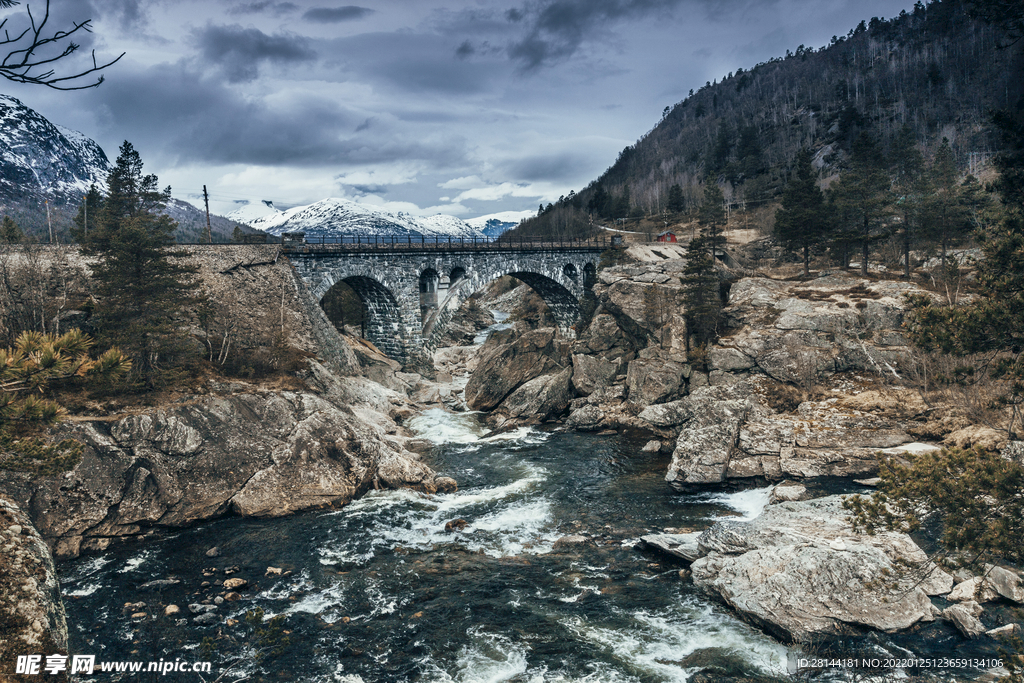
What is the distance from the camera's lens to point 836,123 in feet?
454

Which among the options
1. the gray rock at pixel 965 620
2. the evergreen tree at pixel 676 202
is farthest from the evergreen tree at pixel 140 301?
the evergreen tree at pixel 676 202

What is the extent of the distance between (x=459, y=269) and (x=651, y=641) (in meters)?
42.3

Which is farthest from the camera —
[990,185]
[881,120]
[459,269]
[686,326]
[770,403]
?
[881,120]

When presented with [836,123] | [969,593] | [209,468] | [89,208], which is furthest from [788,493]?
[836,123]

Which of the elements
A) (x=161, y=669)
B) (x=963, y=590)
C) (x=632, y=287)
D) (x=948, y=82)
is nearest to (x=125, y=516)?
(x=161, y=669)

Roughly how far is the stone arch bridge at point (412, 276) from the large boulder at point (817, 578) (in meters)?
36.8

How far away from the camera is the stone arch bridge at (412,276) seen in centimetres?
4544

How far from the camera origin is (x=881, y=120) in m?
132

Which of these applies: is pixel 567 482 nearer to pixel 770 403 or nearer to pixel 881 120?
pixel 770 403

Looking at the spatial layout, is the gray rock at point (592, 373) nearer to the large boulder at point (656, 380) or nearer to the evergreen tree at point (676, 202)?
the large boulder at point (656, 380)

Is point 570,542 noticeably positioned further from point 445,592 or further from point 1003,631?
point 1003,631

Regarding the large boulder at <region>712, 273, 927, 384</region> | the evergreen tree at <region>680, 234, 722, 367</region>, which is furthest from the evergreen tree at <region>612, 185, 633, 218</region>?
the evergreen tree at <region>680, 234, 722, 367</region>

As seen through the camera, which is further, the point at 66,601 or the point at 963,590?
the point at 66,601

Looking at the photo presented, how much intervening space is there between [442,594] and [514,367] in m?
29.7
